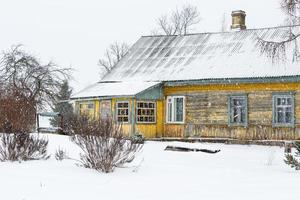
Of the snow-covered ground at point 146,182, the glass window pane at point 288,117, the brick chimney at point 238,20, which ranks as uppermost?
the brick chimney at point 238,20

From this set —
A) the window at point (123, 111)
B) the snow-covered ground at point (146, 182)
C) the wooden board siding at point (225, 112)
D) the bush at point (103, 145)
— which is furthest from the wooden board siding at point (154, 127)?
the bush at point (103, 145)

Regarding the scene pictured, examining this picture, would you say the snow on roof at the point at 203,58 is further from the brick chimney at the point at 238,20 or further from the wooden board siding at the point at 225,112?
the brick chimney at the point at 238,20

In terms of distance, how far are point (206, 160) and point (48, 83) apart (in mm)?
23852

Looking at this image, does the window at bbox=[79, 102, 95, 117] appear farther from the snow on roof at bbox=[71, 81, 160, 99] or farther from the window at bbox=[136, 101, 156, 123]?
the window at bbox=[136, 101, 156, 123]

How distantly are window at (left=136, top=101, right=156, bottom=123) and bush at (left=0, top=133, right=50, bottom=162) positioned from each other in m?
11.5

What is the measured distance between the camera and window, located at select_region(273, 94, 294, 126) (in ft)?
72.4

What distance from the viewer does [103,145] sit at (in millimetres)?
11570

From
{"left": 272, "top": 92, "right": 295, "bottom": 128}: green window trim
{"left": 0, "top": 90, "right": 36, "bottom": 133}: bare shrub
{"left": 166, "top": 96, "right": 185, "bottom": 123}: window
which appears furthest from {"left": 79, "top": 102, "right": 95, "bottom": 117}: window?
{"left": 0, "top": 90, "right": 36, "bottom": 133}: bare shrub

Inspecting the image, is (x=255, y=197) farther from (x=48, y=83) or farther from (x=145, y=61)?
(x=48, y=83)

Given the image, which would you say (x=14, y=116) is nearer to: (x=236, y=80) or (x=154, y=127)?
(x=236, y=80)

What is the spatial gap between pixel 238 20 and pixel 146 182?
20.3 metres

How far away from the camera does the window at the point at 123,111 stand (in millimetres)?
25298

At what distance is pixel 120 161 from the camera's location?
12.1 meters

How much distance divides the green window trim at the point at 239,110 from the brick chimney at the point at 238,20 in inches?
260
